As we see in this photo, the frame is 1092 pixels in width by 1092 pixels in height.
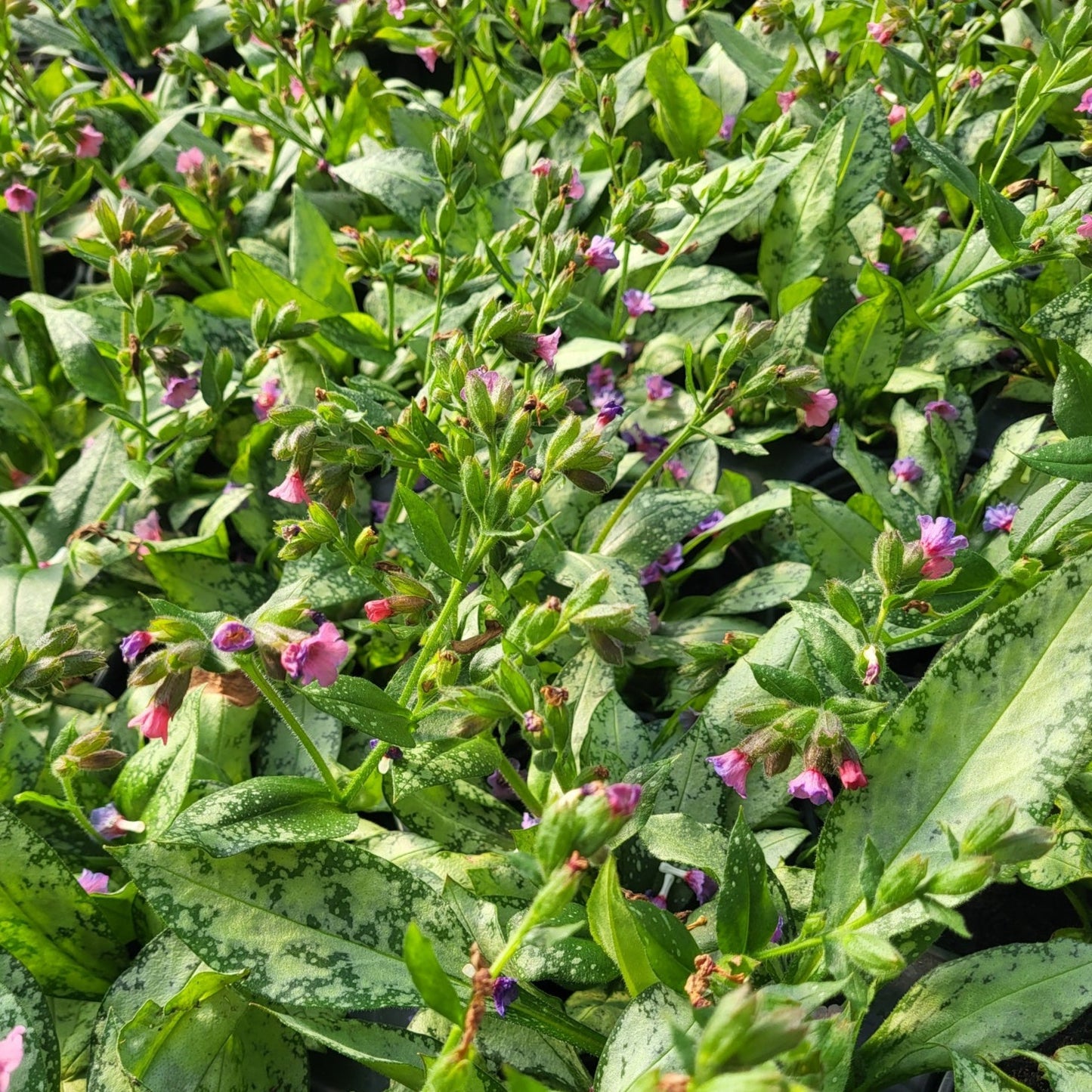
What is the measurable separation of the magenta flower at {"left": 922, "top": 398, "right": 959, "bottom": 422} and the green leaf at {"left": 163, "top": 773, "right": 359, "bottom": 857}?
72cm

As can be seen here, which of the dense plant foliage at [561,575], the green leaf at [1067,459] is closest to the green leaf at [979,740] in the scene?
the dense plant foliage at [561,575]

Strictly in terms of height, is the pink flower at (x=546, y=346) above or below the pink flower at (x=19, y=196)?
above

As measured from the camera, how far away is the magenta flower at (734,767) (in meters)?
0.75

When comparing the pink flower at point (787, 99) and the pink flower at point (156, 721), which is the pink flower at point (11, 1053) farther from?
the pink flower at point (787, 99)

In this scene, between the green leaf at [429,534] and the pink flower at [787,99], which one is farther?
the pink flower at [787,99]

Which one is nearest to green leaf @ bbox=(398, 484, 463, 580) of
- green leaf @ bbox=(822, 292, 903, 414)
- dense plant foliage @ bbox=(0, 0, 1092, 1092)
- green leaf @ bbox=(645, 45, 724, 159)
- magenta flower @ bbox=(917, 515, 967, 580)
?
dense plant foliage @ bbox=(0, 0, 1092, 1092)

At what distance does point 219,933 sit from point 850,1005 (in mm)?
396

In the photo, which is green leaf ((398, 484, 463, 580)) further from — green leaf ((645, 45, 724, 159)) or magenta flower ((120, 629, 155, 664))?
green leaf ((645, 45, 724, 159))

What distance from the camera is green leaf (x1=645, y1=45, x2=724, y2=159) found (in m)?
1.23

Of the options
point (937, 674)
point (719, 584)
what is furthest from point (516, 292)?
point (937, 674)

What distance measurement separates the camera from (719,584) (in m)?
1.13

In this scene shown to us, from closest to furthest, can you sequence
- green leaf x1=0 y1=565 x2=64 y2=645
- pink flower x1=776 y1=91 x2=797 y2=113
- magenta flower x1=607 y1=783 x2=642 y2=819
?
magenta flower x1=607 y1=783 x2=642 y2=819 → green leaf x1=0 y1=565 x2=64 y2=645 → pink flower x1=776 y1=91 x2=797 y2=113

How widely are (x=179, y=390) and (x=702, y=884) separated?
2.23 ft

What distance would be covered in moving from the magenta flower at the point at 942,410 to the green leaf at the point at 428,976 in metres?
0.80
